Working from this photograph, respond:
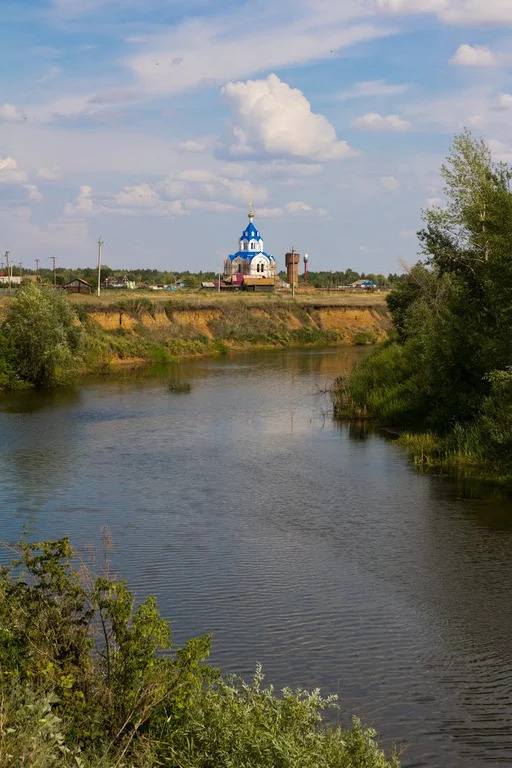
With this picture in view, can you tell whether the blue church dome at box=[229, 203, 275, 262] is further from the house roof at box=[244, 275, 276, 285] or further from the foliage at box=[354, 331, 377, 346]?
the foliage at box=[354, 331, 377, 346]

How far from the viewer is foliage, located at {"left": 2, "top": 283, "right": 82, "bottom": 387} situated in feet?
139

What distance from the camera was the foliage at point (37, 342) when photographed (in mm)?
42438

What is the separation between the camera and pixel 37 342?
140ft

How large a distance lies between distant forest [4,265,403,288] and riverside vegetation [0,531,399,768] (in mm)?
89854

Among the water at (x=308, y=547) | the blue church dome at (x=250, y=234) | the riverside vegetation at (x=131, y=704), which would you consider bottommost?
the water at (x=308, y=547)

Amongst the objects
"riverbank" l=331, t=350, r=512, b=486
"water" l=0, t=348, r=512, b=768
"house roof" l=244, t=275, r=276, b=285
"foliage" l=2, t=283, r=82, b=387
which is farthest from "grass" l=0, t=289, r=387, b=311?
"water" l=0, t=348, r=512, b=768

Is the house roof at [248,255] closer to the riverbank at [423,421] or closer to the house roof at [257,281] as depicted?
the house roof at [257,281]

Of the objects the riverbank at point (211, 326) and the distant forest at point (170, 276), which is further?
the distant forest at point (170, 276)

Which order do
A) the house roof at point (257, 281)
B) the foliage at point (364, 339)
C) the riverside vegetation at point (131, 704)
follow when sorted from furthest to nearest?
the house roof at point (257, 281) < the foliage at point (364, 339) < the riverside vegetation at point (131, 704)

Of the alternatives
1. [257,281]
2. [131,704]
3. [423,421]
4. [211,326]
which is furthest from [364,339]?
[131,704]

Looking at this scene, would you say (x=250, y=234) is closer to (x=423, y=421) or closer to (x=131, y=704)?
(x=423, y=421)

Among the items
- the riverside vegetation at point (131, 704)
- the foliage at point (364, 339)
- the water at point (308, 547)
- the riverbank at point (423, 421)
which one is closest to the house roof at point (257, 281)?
the foliage at point (364, 339)

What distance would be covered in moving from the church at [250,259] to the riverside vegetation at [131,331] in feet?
158

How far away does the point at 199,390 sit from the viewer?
4175 centimetres
